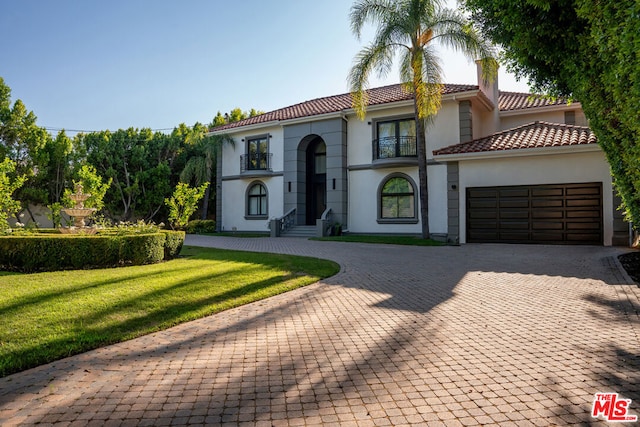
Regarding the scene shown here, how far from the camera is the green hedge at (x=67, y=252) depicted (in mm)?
9016

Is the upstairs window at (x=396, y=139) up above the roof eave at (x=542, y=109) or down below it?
below

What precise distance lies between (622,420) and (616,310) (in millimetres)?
3488

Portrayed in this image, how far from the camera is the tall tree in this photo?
4281mm

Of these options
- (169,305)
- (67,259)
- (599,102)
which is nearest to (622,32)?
(599,102)

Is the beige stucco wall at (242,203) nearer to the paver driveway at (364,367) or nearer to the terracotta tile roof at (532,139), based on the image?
the terracotta tile roof at (532,139)

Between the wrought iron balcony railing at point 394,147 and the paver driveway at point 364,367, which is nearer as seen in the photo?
the paver driveway at point 364,367

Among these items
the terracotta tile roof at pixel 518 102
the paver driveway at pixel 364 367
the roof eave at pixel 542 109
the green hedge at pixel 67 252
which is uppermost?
the terracotta tile roof at pixel 518 102

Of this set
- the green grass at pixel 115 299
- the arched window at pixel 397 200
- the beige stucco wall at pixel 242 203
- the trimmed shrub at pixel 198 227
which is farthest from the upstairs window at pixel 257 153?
the green grass at pixel 115 299

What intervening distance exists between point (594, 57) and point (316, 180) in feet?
60.6

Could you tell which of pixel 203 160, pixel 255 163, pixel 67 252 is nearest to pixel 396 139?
pixel 255 163

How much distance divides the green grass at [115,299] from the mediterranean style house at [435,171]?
873cm

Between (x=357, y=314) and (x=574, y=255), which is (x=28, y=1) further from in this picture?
(x=574, y=255)

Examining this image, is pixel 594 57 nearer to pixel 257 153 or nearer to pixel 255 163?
pixel 257 153

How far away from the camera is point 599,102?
6.00 meters
